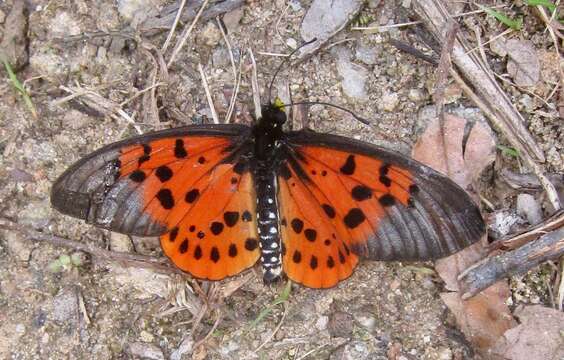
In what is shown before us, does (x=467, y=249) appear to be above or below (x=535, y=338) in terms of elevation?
above

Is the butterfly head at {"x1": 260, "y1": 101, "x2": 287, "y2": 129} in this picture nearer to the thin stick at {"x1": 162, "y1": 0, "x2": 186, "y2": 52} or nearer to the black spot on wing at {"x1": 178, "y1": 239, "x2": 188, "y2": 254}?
the black spot on wing at {"x1": 178, "y1": 239, "x2": 188, "y2": 254}

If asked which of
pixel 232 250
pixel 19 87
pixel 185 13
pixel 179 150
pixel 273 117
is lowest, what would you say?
pixel 232 250

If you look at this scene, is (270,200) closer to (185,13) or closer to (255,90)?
(255,90)

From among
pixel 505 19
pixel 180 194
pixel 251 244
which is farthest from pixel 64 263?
pixel 505 19

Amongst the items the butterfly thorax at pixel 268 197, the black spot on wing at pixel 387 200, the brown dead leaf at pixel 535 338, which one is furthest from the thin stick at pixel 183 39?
the brown dead leaf at pixel 535 338

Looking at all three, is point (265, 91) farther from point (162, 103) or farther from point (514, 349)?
point (514, 349)

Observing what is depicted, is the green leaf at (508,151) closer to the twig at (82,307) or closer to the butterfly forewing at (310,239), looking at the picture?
the butterfly forewing at (310,239)
